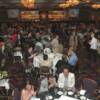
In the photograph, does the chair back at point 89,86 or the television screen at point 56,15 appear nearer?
the chair back at point 89,86

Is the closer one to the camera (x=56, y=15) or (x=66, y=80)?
(x=66, y=80)

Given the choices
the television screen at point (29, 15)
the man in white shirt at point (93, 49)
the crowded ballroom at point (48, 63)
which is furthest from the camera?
the television screen at point (29, 15)

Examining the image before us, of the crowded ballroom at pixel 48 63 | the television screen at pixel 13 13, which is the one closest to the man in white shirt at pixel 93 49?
the crowded ballroom at pixel 48 63

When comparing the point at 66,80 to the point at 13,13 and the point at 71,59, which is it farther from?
the point at 13,13

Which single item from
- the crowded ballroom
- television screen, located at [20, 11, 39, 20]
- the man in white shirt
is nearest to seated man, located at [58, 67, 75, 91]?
the crowded ballroom

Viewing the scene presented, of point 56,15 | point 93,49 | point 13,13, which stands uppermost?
point 13,13

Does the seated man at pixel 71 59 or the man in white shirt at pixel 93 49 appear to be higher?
the seated man at pixel 71 59

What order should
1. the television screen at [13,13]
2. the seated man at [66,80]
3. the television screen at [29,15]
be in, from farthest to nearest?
the television screen at [29,15] < the television screen at [13,13] < the seated man at [66,80]

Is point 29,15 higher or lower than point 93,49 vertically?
higher

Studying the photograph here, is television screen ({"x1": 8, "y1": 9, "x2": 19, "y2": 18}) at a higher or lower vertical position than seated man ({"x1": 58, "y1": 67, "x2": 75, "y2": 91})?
higher

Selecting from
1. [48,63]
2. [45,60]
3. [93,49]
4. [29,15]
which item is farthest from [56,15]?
[48,63]

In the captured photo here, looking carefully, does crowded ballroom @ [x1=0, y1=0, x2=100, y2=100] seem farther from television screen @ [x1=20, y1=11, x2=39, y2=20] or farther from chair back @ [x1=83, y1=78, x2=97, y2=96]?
television screen @ [x1=20, y1=11, x2=39, y2=20]

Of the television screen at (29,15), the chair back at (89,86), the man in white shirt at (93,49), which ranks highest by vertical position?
the television screen at (29,15)

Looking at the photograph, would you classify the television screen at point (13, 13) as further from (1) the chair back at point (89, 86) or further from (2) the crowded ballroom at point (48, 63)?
(1) the chair back at point (89, 86)
